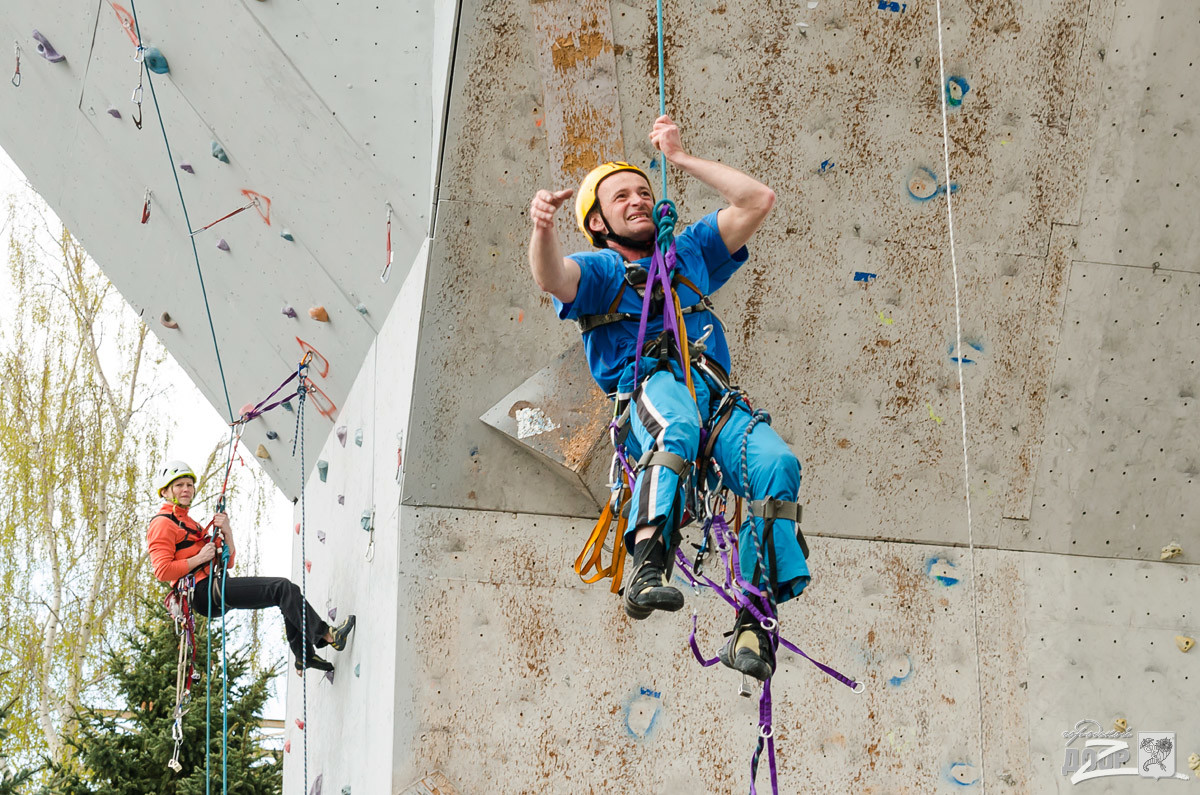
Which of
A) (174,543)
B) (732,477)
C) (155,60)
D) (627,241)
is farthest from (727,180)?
(174,543)

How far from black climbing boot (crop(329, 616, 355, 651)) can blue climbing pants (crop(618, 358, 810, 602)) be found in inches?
95.3

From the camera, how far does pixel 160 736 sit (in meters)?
8.31

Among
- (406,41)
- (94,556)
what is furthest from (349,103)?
(94,556)

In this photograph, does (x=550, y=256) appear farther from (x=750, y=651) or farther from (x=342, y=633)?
(x=342, y=633)

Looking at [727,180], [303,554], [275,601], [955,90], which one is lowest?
[275,601]

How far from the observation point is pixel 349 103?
167 inches

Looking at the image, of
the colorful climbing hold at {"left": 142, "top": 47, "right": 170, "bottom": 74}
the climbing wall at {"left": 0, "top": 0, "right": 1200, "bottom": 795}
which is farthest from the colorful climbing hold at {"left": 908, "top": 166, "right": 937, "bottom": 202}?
the colorful climbing hold at {"left": 142, "top": 47, "right": 170, "bottom": 74}

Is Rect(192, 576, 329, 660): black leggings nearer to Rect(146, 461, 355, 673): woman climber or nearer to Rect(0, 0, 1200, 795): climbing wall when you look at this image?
Rect(146, 461, 355, 673): woman climber

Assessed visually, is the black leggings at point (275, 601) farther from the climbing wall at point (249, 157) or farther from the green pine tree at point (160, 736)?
the green pine tree at point (160, 736)

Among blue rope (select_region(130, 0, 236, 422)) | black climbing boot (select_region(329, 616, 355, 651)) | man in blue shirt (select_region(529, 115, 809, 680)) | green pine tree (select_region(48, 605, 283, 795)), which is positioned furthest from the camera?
green pine tree (select_region(48, 605, 283, 795))

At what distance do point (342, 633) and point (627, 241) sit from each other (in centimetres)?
257

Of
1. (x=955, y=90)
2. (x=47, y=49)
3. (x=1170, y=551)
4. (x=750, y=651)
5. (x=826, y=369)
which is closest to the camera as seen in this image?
(x=750, y=651)

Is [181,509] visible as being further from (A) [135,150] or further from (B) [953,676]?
(B) [953,676]

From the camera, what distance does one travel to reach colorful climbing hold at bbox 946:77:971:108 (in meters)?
3.92
